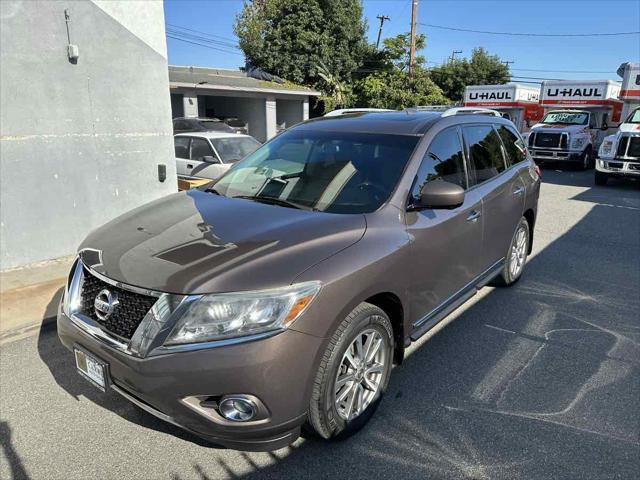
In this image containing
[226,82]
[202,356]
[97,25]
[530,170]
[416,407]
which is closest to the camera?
[202,356]

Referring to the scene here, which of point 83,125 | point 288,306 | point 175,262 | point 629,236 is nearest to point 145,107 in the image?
point 83,125

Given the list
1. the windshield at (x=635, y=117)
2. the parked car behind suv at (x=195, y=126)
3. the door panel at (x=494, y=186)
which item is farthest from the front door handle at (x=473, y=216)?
the parked car behind suv at (x=195, y=126)

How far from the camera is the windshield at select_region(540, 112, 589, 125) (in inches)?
700

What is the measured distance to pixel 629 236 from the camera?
761 centimetres

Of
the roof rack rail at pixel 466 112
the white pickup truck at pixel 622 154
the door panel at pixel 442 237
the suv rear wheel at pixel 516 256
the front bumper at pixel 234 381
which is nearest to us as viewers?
the front bumper at pixel 234 381

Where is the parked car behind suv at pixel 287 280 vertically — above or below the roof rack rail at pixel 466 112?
below

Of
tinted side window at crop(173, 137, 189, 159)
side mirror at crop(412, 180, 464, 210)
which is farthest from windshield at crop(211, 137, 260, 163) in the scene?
side mirror at crop(412, 180, 464, 210)

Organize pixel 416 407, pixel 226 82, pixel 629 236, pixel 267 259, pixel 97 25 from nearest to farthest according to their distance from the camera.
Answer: pixel 267 259 < pixel 416 407 < pixel 97 25 < pixel 629 236 < pixel 226 82

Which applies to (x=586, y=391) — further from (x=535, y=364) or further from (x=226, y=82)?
(x=226, y=82)

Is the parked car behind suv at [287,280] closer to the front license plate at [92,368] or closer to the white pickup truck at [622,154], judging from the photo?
the front license plate at [92,368]

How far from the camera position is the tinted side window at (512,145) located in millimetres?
4773

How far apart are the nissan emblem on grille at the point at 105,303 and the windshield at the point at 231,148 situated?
6737 mm

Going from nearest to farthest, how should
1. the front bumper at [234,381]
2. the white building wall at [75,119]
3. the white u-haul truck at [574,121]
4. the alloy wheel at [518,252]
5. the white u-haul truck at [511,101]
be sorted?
the front bumper at [234,381] → the alloy wheel at [518,252] → the white building wall at [75,119] → the white u-haul truck at [574,121] → the white u-haul truck at [511,101]

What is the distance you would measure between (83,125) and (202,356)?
4763mm
